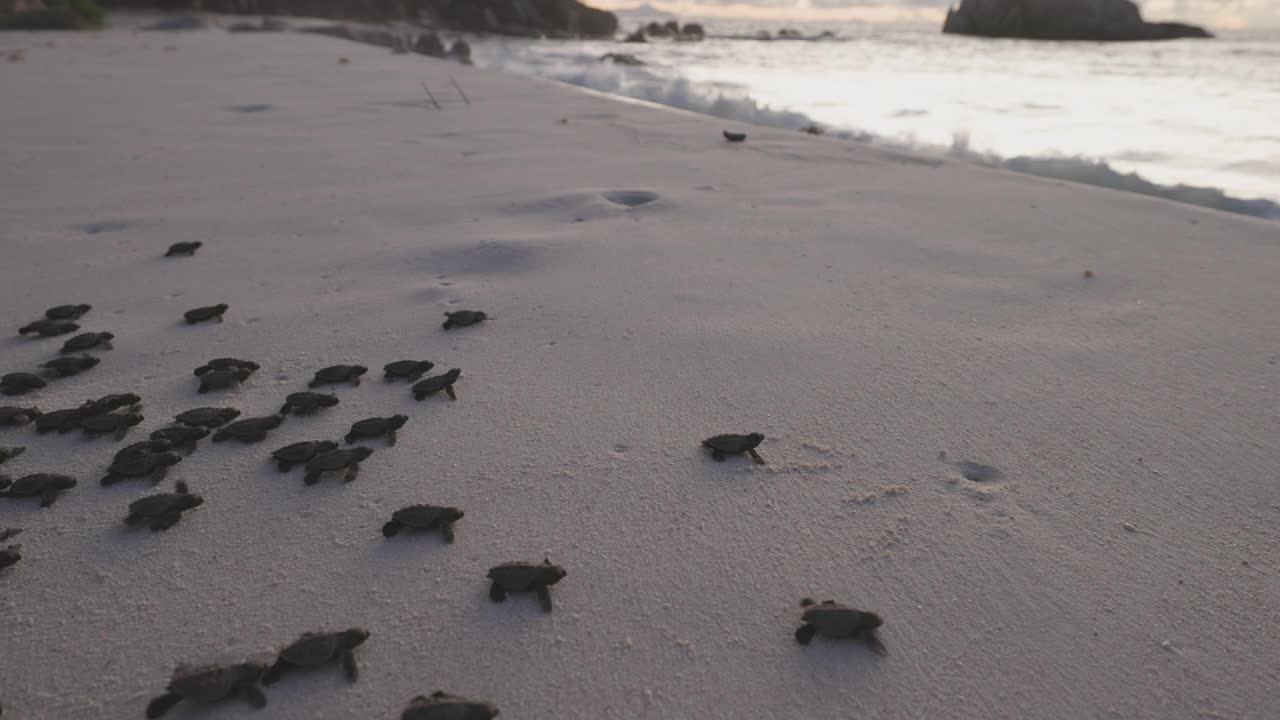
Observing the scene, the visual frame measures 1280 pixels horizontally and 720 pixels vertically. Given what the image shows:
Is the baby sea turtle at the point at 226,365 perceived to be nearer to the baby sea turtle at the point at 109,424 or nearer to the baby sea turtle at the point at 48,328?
the baby sea turtle at the point at 109,424

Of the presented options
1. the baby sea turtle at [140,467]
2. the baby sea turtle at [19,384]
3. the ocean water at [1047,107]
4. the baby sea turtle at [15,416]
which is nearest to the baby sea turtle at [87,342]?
the baby sea turtle at [19,384]

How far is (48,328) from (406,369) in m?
1.25

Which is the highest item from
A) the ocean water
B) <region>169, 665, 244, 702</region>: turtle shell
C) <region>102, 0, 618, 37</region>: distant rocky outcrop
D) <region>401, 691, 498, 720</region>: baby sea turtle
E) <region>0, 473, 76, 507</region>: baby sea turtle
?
<region>102, 0, 618, 37</region>: distant rocky outcrop

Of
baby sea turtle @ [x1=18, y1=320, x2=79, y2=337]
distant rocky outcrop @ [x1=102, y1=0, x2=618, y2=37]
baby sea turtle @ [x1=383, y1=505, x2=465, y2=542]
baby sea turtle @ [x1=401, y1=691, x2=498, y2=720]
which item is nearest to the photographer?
baby sea turtle @ [x1=401, y1=691, x2=498, y2=720]

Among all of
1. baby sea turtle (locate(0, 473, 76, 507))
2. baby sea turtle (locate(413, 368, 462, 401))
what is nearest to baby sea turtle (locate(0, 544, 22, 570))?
baby sea turtle (locate(0, 473, 76, 507))

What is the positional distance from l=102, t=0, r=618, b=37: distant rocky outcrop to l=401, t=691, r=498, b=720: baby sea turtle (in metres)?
35.0

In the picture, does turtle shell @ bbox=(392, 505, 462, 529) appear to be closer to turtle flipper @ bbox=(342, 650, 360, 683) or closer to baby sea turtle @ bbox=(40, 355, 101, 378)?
turtle flipper @ bbox=(342, 650, 360, 683)

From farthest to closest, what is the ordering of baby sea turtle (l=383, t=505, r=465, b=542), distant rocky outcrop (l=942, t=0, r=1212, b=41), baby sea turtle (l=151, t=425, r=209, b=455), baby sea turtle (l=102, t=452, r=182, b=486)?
distant rocky outcrop (l=942, t=0, r=1212, b=41)
baby sea turtle (l=151, t=425, r=209, b=455)
baby sea turtle (l=102, t=452, r=182, b=486)
baby sea turtle (l=383, t=505, r=465, b=542)

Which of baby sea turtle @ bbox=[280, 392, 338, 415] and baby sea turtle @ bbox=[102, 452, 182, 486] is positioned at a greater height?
baby sea turtle @ bbox=[280, 392, 338, 415]

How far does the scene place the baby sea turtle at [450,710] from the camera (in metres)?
1.09

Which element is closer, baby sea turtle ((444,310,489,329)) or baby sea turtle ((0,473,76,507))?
baby sea turtle ((0,473,76,507))

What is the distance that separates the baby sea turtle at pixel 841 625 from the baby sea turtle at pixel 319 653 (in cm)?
77

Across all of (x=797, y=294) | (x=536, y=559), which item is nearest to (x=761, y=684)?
(x=536, y=559)

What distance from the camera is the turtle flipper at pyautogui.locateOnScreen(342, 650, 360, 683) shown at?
1187 mm
